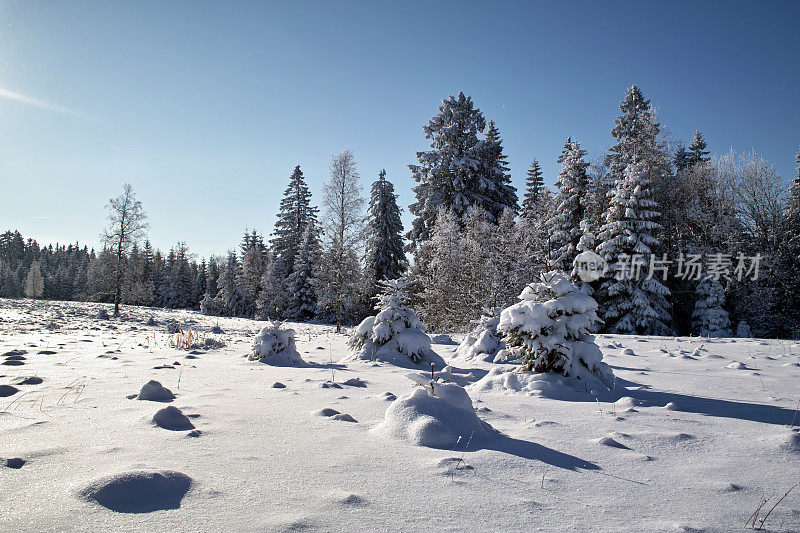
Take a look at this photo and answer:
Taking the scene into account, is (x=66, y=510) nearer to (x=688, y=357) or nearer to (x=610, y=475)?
(x=610, y=475)

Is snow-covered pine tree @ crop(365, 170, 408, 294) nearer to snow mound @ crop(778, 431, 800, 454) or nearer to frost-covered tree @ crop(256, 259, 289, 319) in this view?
frost-covered tree @ crop(256, 259, 289, 319)

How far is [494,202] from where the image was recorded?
27.3 metres

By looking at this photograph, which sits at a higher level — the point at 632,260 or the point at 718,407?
the point at 632,260

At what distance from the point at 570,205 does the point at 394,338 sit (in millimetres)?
19358

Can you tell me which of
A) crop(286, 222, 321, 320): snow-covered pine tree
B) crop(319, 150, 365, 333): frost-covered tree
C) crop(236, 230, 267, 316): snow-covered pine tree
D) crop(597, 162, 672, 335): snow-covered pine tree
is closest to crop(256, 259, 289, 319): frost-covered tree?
crop(286, 222, 321, 320): snow-covered pine tree

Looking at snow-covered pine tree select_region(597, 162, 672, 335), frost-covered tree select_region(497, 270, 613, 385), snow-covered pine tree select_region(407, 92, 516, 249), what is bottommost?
frost-covered tree select_region(497, 270, 613, 385)

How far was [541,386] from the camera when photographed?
15.7 ft

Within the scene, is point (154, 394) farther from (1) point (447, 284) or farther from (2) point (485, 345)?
(1) point (447, 284)

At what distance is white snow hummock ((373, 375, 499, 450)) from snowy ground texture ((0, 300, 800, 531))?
0.22 ft

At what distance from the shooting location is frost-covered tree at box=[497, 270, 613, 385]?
5004 millimetres

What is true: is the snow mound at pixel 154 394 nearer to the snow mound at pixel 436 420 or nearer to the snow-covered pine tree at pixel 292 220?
the snow mound at pixel 436 420

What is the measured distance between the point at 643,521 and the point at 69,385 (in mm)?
Result: 5316

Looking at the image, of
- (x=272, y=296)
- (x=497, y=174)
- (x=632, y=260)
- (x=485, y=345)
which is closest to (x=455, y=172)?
(x=497, y=174)

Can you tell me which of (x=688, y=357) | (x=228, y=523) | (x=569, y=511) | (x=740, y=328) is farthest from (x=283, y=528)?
(x=740, y=328)
